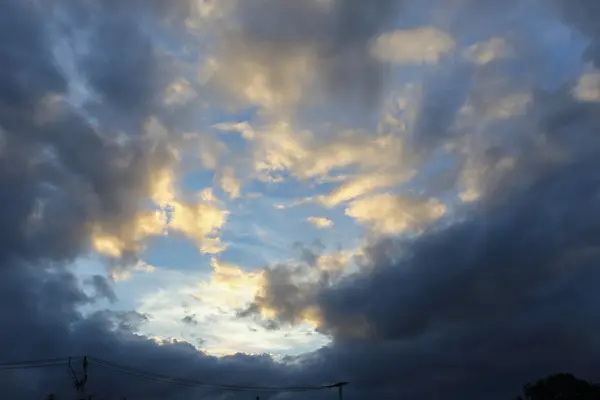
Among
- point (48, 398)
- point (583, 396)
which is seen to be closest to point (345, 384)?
point (583, 396)

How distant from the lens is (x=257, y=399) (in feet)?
470

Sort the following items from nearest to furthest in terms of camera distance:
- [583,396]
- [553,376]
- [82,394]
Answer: [82,394]
[583,396]
[553,376]

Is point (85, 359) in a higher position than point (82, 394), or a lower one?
higher

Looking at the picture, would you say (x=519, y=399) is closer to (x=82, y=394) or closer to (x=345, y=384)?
(x=345, y=384)

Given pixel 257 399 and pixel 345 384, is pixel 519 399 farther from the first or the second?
pixel 257 399

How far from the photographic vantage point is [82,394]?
308ft

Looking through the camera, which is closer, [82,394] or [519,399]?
[82,394]

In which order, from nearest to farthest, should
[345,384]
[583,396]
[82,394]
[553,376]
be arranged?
1. [82,394]
2. [345,384]
3. [583,396]
4. [553,376]

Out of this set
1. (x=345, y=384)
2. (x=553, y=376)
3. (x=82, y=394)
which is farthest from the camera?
(x=553, y=376)

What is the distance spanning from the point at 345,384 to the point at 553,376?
302 feet

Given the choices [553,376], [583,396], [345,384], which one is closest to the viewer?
[345,384]

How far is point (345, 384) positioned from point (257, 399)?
2383cm

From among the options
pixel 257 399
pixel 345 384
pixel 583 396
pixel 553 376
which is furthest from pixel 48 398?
pixel 553 376

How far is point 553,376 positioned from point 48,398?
533 feet
